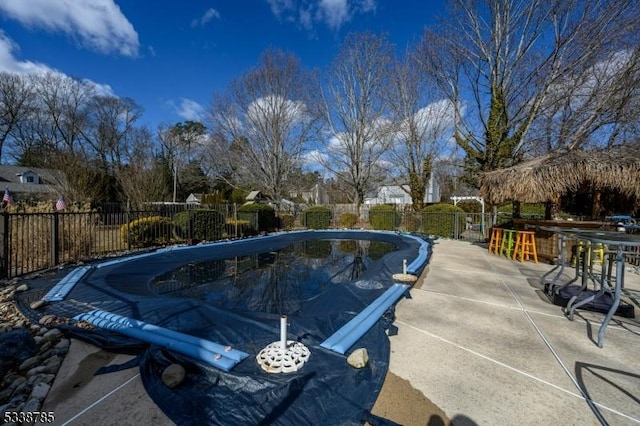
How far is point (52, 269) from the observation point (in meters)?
5.41

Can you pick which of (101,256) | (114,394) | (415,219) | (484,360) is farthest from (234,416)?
(415,219)

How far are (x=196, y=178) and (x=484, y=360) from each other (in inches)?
1126

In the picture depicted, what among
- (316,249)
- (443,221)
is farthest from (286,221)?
(443,221)

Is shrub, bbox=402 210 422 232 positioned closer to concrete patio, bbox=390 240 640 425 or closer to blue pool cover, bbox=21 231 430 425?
Answer: concrete patio, bbox=390 240 640 425

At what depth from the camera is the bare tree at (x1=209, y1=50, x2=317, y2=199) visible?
1738cm

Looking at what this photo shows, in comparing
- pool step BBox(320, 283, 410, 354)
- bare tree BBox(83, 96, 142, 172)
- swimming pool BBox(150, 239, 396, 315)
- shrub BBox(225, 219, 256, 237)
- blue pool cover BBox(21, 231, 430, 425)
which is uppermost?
bare tree BBox(83, 96, 142, 172)

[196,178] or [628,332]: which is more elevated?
[196,178]

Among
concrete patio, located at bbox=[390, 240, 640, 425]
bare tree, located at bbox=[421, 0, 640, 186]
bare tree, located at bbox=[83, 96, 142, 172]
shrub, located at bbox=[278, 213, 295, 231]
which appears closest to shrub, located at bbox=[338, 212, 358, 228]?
shrub, located at bbox=[278, 213, 295, 231]

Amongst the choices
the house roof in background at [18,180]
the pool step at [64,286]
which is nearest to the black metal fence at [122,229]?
the pool step at [64,286]

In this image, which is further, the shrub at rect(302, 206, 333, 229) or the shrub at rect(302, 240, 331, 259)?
the shrub at rect(302, 206, 333, 229)

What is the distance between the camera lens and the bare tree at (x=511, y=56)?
30.2 ft

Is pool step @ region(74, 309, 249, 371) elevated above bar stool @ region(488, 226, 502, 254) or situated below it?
below

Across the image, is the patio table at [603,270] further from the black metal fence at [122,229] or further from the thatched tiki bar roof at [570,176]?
the black metal fence at [122,229]

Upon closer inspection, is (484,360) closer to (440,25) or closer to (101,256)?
(101,256)
